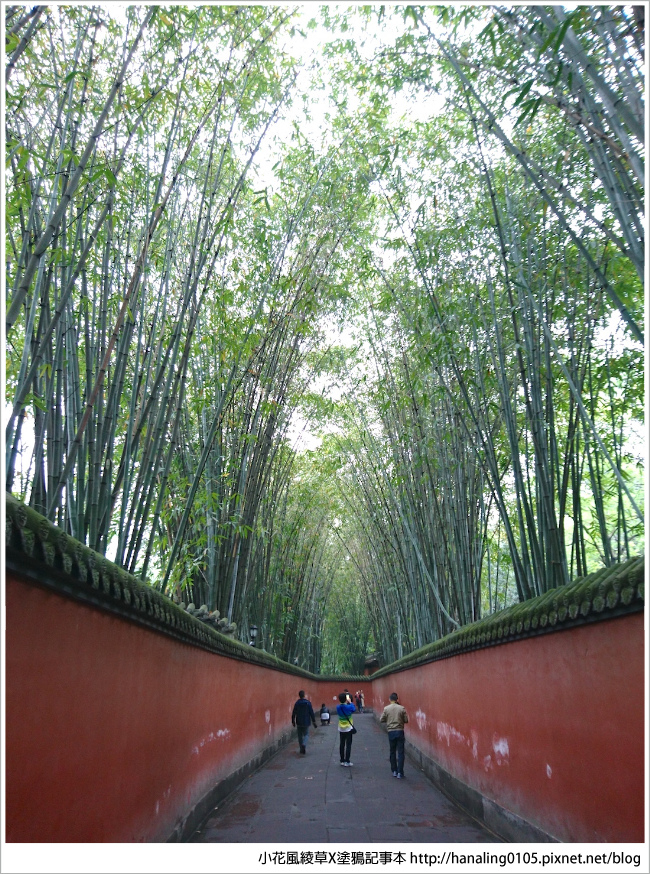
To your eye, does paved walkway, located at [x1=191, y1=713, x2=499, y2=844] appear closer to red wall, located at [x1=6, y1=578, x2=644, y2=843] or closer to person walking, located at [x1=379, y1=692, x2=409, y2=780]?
person walking, located at [x1=379, y1=692, x2=409, y2=780]

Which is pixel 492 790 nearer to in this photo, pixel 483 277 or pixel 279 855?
pixel 279 855

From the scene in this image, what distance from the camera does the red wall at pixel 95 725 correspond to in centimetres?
158

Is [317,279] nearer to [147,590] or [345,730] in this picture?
[147,590]

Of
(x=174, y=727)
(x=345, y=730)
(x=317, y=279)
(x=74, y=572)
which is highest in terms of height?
(x=317, y=279)

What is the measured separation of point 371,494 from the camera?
8875 millimetres

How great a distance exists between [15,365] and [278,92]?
7.80ft

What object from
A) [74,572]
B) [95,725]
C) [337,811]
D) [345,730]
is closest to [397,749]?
[345,730]

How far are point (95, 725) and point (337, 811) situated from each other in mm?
2717

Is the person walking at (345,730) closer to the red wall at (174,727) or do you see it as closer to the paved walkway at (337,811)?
the paved walkway at (337,811)

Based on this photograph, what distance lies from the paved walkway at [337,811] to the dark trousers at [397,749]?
0.40 ft

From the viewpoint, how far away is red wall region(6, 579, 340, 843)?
1578 mm

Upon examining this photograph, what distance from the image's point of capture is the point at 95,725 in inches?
81.1

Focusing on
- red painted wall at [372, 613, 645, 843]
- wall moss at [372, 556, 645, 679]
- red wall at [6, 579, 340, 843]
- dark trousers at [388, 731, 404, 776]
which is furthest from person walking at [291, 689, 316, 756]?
wall moss at [372, 556, 645, 679]

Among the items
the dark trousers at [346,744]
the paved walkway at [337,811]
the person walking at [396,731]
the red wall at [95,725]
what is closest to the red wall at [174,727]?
the red wall at [95,725]
